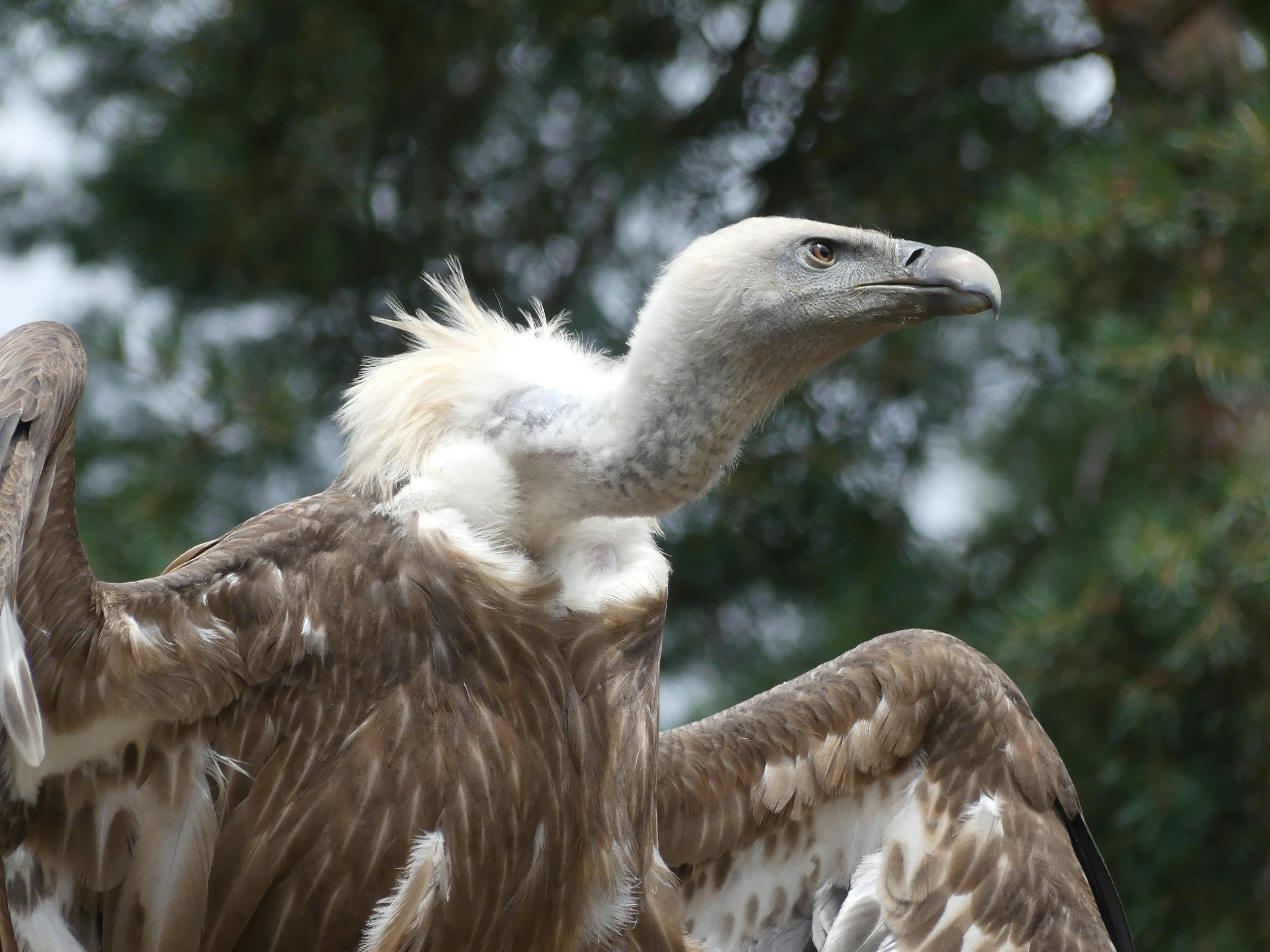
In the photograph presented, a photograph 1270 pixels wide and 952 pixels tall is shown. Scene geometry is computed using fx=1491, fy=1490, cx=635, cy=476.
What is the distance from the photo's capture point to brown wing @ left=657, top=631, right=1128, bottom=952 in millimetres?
2734

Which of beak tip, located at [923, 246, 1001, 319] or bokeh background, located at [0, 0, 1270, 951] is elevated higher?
beak tip, located at [923, 246, 1001, 319]

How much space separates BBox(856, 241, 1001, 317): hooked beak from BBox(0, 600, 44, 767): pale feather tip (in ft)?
3.81

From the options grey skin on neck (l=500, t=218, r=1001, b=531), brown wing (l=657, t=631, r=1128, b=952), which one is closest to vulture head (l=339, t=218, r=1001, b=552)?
grey skin on neck (l=500, t=218, r=1001, b=531)

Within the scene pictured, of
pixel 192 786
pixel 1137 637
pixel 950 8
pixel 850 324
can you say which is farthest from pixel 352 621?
pixel 950 8

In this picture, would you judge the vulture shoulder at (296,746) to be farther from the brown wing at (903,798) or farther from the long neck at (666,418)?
the brown wing at (903,798)

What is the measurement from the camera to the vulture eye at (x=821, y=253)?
80.0 inches

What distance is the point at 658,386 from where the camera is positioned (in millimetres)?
1953

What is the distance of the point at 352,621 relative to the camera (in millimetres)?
2045

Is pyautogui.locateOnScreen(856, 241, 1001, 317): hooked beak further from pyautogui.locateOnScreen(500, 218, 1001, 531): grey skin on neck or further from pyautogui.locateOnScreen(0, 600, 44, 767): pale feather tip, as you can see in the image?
pyautogui.locateOnScreen(0, 600, 44, 767): pale feather tip

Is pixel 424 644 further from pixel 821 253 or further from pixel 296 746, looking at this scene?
pixel 821 253

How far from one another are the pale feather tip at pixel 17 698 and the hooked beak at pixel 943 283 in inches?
45.7

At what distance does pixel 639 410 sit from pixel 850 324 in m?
0.33

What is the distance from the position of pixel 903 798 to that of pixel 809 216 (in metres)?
1.87

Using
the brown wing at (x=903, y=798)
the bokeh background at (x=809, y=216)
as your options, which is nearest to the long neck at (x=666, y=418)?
the brown wing at (x=903, y=798)
